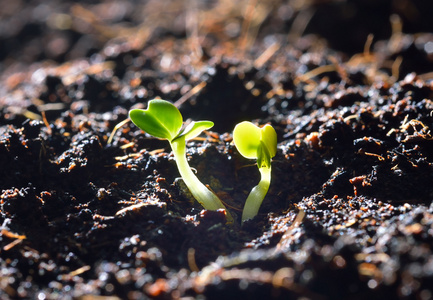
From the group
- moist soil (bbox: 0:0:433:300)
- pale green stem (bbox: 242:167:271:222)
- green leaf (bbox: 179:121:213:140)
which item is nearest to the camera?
moist soil (bbox: 0:0:433:300)

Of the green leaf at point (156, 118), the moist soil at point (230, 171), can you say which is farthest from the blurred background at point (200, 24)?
the green leaf at point (156, 118)

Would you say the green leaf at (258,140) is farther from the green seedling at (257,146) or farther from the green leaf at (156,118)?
the green leaf at (156,118)

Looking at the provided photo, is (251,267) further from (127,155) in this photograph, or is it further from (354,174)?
(127,155)

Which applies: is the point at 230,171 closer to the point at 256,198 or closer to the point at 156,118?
the point at 256,198

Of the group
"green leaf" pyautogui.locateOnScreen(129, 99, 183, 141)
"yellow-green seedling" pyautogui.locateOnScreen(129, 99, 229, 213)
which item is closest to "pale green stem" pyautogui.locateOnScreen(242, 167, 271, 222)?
"yellow-green seedling" pyautogui.locateOnScreen(129, 99, 229, 213)

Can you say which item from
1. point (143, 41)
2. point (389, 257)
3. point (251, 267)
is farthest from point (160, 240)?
point (143, 41)

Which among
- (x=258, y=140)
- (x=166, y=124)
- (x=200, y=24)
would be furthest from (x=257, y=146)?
(x=200, y=24)

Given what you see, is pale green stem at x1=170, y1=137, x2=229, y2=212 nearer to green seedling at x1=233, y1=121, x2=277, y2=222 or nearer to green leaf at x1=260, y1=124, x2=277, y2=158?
green seedling at x1=233, y1=121, x2=277, y2=222
